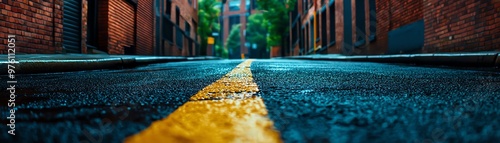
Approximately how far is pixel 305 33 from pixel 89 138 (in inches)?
874

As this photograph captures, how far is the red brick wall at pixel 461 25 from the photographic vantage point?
518 cm

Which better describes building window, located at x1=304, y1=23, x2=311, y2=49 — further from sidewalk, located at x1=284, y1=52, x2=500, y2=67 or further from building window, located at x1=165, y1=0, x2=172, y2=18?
sidewalk, located at x1=284, y1=52, x2=500, y2=67

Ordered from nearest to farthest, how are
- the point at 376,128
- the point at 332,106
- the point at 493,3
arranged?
1. the point at 376,128
2. the point at 332,106
3. the point at 493,3

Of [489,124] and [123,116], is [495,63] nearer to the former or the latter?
[489,124]

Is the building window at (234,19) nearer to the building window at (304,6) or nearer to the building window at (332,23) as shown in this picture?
the building window at (304,6)

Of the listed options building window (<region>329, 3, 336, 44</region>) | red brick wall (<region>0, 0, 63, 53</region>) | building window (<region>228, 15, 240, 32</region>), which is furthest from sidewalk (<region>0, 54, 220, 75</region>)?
building window (<region>228, 15, 240, 32</region>)

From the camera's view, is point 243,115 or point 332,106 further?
point 332,106

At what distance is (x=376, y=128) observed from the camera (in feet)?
2.79

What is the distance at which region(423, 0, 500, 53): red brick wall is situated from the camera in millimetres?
5180

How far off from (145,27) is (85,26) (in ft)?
16.1

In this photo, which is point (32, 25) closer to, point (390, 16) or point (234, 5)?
point (390, 16)

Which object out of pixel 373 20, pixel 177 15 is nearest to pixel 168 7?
pixel 177 15

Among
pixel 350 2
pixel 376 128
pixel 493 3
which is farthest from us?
pixel 350 2

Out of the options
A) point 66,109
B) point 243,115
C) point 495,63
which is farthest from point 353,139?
point 495,63
